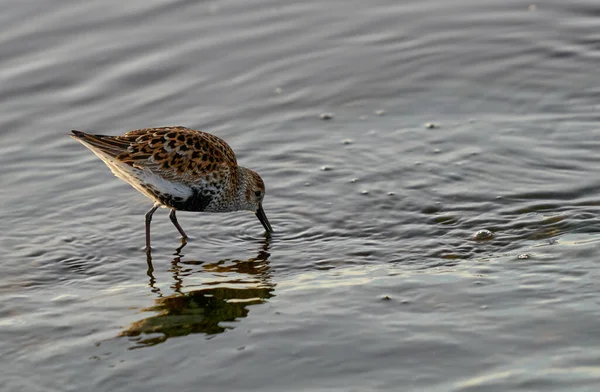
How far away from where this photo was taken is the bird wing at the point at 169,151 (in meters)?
8.91

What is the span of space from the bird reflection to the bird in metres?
0.54

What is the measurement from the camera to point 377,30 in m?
13.3

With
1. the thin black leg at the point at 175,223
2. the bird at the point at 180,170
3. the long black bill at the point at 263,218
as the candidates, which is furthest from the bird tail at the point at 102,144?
the long black bill at the point at 263,218

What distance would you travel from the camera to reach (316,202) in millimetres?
9625

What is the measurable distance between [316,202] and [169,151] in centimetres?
154

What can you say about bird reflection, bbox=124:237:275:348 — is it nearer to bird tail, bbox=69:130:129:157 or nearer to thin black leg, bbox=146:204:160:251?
thin black leg, bbox=146:204:160:251

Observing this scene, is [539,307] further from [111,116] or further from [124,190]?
[111,116]

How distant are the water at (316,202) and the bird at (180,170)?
29cm

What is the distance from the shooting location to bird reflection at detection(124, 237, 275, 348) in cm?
716

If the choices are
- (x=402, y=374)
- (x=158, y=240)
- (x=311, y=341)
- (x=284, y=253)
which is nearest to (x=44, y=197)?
(x=158, y=240)

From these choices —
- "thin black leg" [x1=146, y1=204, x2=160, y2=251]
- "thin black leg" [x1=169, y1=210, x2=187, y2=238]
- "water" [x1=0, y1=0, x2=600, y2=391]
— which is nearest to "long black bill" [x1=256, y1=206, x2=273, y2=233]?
"water" [x1=0, y1=0, x2=600, y2=391]

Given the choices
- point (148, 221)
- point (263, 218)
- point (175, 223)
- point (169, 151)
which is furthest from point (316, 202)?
point (148, 221)

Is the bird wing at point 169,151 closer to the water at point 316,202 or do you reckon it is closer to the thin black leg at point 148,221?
the thin black leg at point 148,221

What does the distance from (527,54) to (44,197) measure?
20.5ft
